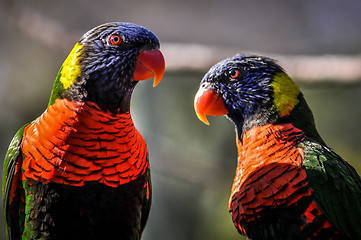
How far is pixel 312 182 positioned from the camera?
5.82 feet

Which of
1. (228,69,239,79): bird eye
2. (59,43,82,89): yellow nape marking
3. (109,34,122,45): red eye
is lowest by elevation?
(59,43,82,89): yellow nape marking

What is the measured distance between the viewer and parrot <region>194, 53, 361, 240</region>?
1.76 m

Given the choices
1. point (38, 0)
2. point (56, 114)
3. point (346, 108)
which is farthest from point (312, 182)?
point (38, 0)

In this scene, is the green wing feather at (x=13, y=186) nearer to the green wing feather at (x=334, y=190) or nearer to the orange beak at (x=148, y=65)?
the orange beak at (x=148, y=65)

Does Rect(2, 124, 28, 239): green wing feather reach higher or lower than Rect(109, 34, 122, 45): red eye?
lower

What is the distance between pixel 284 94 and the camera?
2.08 meters

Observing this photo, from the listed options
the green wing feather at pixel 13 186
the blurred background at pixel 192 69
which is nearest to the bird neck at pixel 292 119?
the green wing feather at pixel 13 186

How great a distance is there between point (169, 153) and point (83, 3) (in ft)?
8.69

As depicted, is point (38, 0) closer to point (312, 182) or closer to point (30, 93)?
point (30, 93)

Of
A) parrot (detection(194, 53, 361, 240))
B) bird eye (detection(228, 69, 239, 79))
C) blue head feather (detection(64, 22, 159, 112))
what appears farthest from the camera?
bird eye (detection(228, 69, 239, 79))

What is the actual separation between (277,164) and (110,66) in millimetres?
963

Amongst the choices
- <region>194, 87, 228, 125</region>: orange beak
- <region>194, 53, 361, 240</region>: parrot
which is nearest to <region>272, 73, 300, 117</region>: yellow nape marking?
<region>194, 53, 361, 240</region>: parrot

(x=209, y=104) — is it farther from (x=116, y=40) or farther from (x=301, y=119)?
(x=116, y=40)

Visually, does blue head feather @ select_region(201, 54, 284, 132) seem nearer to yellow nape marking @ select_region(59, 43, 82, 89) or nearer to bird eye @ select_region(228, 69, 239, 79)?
Answer: bird eye @ select_region(228, 69, 239, 79)
